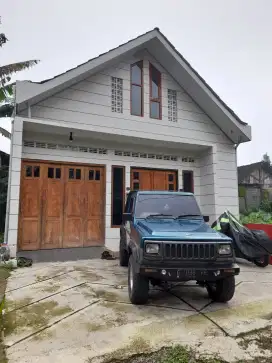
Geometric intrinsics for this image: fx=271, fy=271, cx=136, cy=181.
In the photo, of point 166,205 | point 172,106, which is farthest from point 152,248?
point 172,106

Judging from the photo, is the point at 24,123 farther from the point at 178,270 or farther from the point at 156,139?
the point at 178,270

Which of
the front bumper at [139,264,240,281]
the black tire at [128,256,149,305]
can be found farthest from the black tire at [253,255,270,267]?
the black tire at [128,256,149,305]

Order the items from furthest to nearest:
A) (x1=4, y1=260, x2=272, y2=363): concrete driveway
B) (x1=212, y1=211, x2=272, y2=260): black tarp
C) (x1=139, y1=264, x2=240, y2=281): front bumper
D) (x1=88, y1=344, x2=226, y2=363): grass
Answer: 1. (x1=212, y1=211, x2=272, y2=260): black tarp
2. (x1=139, y1=264, x2=240, y2=281): front bumper
3. (x1=4, y1=260, x2=272, y2=363): concrete driveway
4. (x1=88, y1=344, x2=226, y2=363): grass

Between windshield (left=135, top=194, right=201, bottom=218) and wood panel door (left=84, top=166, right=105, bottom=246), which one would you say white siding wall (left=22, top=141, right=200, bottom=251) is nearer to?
wood panel door (left=84, top=166, right=105, bottom=246)

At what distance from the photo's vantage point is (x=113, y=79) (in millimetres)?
9891

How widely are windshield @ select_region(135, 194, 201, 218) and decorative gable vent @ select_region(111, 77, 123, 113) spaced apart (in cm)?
486

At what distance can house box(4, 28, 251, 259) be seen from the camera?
8625mm

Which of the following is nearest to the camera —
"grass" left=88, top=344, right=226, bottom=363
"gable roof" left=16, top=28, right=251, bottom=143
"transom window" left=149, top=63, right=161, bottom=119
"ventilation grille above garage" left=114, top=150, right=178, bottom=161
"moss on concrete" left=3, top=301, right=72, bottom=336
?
"grass" left=88, top=344, right=226, bottom=363

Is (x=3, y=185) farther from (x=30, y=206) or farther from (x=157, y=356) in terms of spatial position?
(x=157, y=356)

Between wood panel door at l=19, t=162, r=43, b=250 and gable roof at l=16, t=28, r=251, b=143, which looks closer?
gable roof at l=16, t=28, r=251, b=143

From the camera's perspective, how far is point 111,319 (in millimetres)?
3869

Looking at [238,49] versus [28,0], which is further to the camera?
[238,49]

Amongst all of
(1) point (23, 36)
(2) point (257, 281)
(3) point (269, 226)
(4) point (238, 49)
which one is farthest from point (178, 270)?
(1) point (23, 36)

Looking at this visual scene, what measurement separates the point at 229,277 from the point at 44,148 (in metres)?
7.19
